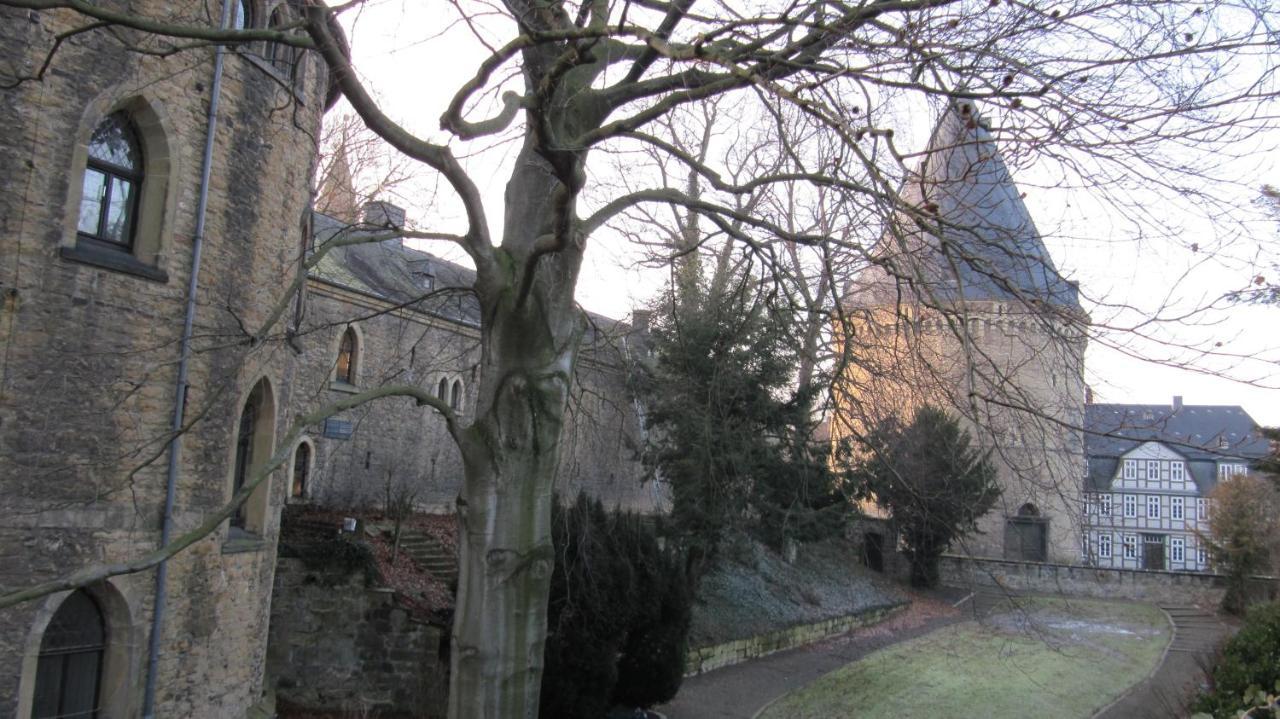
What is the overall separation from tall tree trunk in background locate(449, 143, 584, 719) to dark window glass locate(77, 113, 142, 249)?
462 centimetres

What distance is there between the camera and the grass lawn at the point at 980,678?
49.9 feet

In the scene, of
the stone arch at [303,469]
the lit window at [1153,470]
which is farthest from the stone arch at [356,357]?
the lit window at [1153,470]

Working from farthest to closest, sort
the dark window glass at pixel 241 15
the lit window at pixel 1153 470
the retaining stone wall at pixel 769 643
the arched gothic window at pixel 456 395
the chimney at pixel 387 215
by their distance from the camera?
1. the lit window at pixel 1153 470
2. the arched gothic window at pixel 456 395
3. the retaining stone wall at pixel 769 643
4. the dark window glass at pixel 241 15
5. the chimney at pixel 387 215

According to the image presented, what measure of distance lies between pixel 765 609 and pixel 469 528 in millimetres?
16484

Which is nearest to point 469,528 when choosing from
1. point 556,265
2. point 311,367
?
point 556,265

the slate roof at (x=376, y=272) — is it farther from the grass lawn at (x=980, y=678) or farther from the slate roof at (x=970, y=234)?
→ the slate roof at (x=970, y=234)

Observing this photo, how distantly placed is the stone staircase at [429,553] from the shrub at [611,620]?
5.10 m

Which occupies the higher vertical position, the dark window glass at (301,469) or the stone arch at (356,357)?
the stone arch at (356,357)

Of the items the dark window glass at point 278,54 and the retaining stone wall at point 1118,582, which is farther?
the retaining stone wall at point 1118,582

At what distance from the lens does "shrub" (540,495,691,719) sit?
11180 mm

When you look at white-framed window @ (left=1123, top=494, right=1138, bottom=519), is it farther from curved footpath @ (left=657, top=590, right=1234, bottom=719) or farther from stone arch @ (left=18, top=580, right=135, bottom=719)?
stone arch @ (left=18, top=580, right=135, bottom=719)

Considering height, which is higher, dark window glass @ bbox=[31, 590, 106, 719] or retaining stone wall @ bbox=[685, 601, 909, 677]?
dark window glass @ bbox=[31, 590, 106, 719]

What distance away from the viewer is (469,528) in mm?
6047

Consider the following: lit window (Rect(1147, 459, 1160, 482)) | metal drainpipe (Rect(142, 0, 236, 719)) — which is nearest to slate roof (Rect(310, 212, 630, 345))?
metal drainpipe (Rect(142, 0, 236, 719))
